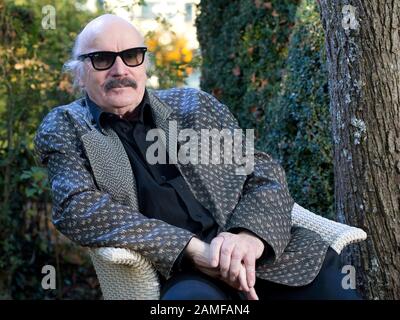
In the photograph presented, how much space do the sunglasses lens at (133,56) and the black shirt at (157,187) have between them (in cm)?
23

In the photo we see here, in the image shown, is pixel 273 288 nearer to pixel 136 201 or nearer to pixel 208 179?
pixel 208 179

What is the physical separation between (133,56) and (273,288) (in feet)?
3.79

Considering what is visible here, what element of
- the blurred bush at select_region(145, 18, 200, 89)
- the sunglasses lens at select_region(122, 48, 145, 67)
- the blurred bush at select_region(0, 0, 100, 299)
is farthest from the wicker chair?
the blurred bush at select_region(145, 18, 200, 89)

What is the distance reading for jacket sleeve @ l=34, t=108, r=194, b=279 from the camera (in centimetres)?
310

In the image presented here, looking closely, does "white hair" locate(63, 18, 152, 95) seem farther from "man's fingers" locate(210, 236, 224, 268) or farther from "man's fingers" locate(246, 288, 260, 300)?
"man's fingers" locate(246, 288, 260, 300)

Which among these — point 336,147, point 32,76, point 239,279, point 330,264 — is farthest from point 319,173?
point 32,76

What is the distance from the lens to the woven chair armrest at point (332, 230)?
3.38 metres

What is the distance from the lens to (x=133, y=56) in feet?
11.6

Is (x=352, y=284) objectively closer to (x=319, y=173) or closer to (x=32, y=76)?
(x=319, y=173)

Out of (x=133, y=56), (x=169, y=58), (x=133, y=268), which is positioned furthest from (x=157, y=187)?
(x=169, y=58)

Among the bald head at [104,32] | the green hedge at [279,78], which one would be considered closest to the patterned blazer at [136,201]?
the bald head at [104,32]

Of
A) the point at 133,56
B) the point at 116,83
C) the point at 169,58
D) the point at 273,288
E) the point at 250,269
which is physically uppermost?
the point at 133,56

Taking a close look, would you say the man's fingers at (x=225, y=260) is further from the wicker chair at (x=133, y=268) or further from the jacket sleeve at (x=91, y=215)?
the wicker chair at (x=133, y=268)
